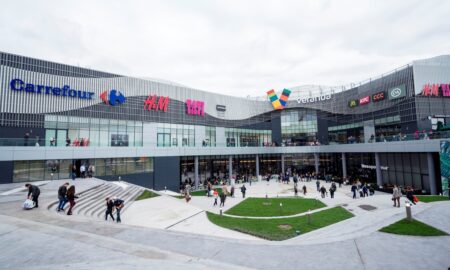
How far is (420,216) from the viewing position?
12.9 meters

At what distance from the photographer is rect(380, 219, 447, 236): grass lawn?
10.4 metres

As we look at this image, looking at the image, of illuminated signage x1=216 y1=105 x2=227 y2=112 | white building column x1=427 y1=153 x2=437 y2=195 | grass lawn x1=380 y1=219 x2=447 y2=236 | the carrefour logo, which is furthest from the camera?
illuminated signage x1=216 y1=105 x2=227 y2=112

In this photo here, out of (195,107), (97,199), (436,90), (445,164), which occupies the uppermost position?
(195,107)

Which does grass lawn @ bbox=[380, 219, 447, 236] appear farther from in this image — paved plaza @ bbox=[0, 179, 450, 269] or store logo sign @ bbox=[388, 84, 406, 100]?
store logo sign @ bbox=[388, 84, 406, 100]

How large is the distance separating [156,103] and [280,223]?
92.9ft

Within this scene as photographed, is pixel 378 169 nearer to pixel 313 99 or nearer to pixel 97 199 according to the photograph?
pixel 313 99

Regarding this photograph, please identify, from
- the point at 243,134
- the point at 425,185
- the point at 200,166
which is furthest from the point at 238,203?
the point at 243,134

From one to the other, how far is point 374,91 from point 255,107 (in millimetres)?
22857

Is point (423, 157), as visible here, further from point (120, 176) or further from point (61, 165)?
point (61, 165)

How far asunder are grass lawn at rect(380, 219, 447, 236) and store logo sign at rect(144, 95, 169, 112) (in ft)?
110

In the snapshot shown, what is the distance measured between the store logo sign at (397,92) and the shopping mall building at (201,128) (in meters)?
0.19

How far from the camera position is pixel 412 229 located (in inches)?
429

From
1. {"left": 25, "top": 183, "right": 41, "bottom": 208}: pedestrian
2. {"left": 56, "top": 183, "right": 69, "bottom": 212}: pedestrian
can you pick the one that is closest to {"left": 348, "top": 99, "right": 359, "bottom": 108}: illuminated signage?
{"left": 56, "top": 183, "right": 69, "bottom": 212}: pedestrian

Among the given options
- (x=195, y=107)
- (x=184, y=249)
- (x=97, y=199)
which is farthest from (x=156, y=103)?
(x=184, y=249)
